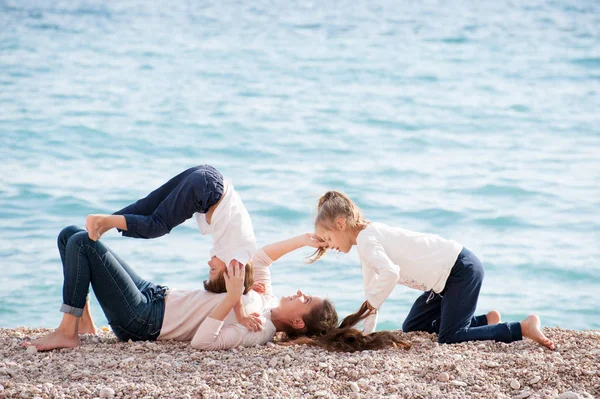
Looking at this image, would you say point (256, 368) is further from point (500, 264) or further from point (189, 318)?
point (500, 264)

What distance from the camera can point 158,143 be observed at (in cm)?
1230

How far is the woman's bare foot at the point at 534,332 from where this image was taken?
14.6 feet

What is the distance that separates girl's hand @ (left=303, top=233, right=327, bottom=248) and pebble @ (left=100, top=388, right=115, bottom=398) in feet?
5.21

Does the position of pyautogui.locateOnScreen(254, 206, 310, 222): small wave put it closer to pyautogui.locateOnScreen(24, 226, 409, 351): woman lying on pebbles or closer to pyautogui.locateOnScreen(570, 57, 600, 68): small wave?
pyautogui.locateOnScreen(24, 226, 409, 351): woman lying on pebbles

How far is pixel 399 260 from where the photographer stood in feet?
14.9

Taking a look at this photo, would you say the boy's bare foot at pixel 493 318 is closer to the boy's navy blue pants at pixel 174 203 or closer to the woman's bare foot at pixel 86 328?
the boy's navy blue pants at pixel 174 203

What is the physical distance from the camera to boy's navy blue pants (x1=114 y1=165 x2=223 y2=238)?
14.2 feet

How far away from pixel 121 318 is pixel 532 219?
6465 mm

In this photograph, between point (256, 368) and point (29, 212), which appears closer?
point (256, 368)

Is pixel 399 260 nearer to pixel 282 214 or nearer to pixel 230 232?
pixel 230 232

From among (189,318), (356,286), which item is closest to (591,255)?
(356,286)

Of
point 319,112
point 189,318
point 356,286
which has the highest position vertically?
point 319,112

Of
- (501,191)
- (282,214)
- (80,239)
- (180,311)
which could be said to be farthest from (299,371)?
(501,191)

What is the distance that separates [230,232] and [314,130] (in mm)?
8707
